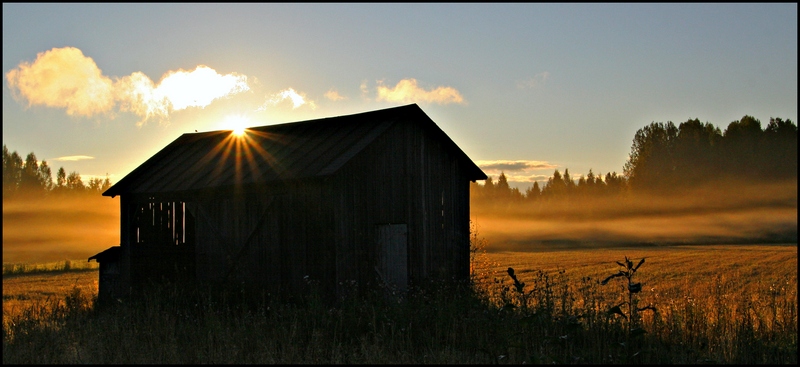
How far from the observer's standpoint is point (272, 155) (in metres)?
20.9

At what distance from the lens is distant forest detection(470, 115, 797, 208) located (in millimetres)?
87125

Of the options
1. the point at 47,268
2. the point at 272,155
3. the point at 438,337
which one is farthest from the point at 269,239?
the point at 47,268

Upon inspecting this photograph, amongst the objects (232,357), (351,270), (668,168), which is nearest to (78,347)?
(232,357)

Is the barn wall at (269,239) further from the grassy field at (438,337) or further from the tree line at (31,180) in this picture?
the tree line at (31,180)

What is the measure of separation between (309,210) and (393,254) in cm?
266

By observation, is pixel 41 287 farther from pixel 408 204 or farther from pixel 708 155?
pixel 708 155

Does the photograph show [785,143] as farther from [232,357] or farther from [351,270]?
[232,357]

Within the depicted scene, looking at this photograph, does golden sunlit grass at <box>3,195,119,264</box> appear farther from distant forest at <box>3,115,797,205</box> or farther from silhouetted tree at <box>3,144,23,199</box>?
distant forest at <box>3,115,797,205</box>

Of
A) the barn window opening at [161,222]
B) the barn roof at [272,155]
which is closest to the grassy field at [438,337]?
the barn roof at [272,155]

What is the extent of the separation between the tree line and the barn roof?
105072mm

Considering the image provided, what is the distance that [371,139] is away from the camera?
19.3m

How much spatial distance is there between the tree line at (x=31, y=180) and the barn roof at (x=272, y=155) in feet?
345

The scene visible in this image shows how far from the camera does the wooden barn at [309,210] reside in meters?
18.3

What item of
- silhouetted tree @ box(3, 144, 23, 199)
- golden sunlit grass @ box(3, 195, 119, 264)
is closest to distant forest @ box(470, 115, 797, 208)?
golden sunlit grass @ box(3, 195, 119, 264)
